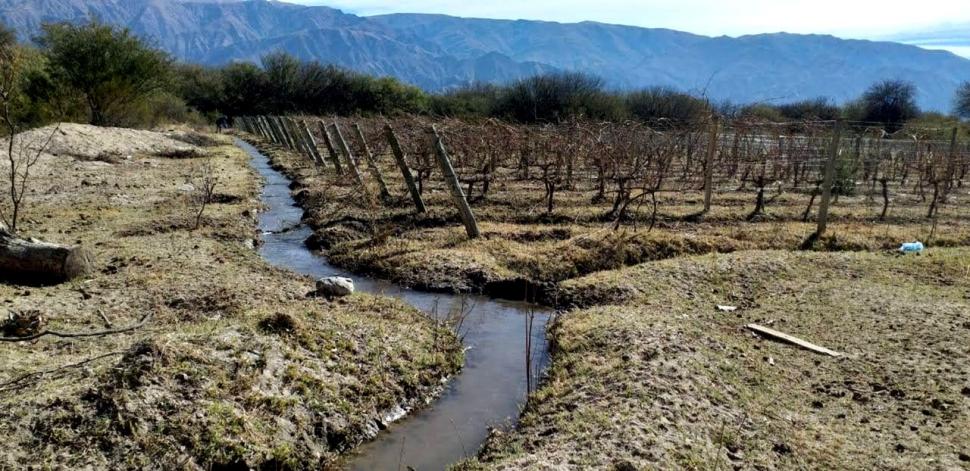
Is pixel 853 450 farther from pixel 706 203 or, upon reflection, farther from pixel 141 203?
pixel 141 203

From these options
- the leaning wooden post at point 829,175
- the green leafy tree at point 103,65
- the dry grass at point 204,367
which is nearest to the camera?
the dry grass at point 204,367

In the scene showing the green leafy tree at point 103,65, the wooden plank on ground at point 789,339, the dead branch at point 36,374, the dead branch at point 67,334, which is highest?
the green leafy tree at point 103,65

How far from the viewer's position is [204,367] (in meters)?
4.85

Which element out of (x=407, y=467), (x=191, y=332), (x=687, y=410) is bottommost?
(x=407, y=467)

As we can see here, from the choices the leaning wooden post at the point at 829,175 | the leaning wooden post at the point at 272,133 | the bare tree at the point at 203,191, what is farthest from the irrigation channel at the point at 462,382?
the leaning wooden post at the point at 272,133

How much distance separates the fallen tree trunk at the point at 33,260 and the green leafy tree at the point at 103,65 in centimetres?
2760

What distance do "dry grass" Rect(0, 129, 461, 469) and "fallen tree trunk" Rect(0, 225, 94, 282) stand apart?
0.27m

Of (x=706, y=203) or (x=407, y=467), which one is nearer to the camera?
(x=407, y=467)

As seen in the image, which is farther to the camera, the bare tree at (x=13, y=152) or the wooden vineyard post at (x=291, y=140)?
the wooden vineyard post at (x=291, y=140)

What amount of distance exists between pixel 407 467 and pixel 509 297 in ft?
14.5

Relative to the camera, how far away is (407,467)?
15.4ft

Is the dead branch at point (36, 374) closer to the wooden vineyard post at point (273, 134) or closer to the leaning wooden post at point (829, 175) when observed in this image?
the leaning wooden post at point (829, 175)

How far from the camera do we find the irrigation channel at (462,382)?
16.2ft

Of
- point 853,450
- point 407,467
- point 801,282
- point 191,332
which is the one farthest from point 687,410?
point 801,282
